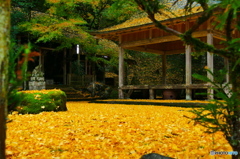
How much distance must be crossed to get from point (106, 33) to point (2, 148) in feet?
41.1

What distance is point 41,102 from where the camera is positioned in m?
8.13

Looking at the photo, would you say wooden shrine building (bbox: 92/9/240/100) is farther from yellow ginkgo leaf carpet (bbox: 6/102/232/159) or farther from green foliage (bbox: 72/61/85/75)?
yellow ginkgo leaf carpet (bbox: 6/102/232/159)

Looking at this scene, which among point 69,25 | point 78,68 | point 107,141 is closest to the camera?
point 107,141

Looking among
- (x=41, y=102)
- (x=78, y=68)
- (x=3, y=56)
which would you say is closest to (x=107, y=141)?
(x=3, y=56)

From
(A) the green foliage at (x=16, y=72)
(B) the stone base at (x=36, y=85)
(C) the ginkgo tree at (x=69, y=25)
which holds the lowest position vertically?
(B) the stone base at (x=36, y=85)

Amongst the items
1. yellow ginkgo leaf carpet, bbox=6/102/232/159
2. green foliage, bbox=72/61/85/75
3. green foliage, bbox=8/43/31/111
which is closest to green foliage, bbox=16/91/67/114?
yellow ginkgo leaf carpet, bbox=6/102/232/159

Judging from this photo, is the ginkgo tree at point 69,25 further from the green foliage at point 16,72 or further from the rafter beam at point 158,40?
the green foliage at point 16,72

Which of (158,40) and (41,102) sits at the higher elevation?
(158,40)

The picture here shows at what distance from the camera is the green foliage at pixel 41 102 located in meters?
7.79

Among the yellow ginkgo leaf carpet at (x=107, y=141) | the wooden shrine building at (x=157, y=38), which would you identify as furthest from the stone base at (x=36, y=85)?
the yellow ginkgo leaf carpet at (x=107, y=141)

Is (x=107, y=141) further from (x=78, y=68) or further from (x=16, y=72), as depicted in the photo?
(x=78, y=68)

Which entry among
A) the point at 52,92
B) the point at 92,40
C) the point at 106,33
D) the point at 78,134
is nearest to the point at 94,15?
the point at 92,40

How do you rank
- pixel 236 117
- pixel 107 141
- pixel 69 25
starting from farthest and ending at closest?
1. pixel 69 25
2. pixel 107 141
3. pixel 236 117

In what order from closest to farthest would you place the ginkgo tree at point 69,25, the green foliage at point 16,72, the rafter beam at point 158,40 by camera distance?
the green foliage at point 16,72, the rafter beam at point 158,40, the ginkgo tree at point 69,25
